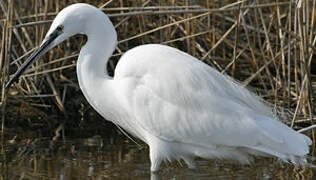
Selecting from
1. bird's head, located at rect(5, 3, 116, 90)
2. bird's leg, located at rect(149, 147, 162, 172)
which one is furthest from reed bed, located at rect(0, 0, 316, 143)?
bird's leg, located at rect(149, 147, 162, 172)

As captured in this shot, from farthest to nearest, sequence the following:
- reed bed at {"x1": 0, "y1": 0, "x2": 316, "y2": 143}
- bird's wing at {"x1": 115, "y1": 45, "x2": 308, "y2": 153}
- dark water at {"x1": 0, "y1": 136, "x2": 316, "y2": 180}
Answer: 1. reed bed at {"x1": 0, "y1": 0, "x2": 316, "y2": 143}
2. dark water at {"x1": 0, "y1": 136, "x2": 316, "y2": 180}
3. bird's wing at {"x1": 115, "y1": 45, "x2": 308, "y2": 153}

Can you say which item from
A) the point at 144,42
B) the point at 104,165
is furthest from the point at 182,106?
the point at 144,42

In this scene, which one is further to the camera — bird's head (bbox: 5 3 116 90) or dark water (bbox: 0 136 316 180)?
dark water (bbox: 0 136 316 180)

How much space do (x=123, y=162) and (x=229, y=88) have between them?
3.56 ft

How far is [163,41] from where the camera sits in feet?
20.8

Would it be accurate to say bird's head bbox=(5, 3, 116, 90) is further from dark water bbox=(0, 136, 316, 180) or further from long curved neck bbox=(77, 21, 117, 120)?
dark water bbox=(0, 136, 316, 180)

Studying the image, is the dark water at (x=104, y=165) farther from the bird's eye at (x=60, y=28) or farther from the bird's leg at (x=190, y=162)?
the bird's eye at (x=60, y=28)

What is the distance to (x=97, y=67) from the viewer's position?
183 inches

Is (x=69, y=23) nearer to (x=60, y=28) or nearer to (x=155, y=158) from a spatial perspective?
(x=60, y=28)

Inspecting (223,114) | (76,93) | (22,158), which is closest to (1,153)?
(22,158)

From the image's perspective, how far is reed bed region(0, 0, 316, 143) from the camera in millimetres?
5922

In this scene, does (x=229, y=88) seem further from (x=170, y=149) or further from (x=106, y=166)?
(x=106, y=166)

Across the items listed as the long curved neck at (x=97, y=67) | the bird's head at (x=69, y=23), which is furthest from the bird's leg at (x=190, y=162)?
the bird's head at (x=69, y=23)

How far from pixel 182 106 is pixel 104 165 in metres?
0.91
